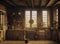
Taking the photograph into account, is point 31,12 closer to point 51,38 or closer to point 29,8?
point 29,8

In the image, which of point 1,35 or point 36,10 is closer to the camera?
point 1,35

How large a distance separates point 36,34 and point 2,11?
3.18m

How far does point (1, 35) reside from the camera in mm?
10070

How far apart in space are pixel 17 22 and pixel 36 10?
1852mm

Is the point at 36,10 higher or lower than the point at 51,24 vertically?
higher

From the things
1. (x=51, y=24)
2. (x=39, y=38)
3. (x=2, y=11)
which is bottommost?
(x=39, y=38)

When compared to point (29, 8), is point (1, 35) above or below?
below

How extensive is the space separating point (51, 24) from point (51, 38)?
1153 mm

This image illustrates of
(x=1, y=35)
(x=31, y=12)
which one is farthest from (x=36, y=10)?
(x=1, y=35)

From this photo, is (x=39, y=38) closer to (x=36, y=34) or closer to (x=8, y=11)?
(x=36, y=34)

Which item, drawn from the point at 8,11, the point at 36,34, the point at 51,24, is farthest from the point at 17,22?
the point at 51,24

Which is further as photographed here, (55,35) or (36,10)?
(36,10)

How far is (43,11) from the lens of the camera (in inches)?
461

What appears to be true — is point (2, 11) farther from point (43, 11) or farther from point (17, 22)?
point (43, 11)
